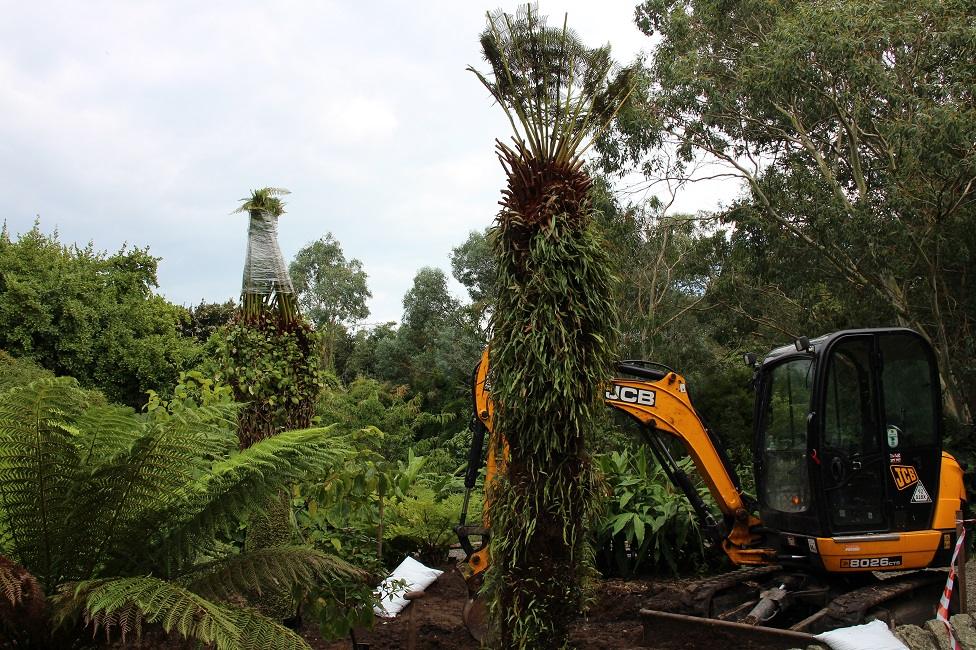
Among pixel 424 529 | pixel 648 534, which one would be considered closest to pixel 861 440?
pixel 648 534

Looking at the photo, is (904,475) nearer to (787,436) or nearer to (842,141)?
(787,436)

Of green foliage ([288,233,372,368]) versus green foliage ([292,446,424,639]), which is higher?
green foliage ([288,233,372,368])

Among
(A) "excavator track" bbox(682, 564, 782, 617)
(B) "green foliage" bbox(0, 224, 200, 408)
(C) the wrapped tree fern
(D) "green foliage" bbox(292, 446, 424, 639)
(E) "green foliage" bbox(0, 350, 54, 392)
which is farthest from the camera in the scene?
(B) "green foliage" bbox(0, 224, 200, 408)

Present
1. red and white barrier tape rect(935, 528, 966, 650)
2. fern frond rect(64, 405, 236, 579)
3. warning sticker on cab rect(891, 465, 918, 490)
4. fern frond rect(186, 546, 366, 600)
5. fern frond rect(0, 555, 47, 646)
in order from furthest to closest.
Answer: warning sticker on cab rect(891, 465, 918, 490) → red and white barrier tape rect(935, 528, 966, 650) → fern frond rect(186, 546, 366, 600) → fern frond rect(64, 405, 236, 579) → fern frond rect(0, 555, 47, 646)

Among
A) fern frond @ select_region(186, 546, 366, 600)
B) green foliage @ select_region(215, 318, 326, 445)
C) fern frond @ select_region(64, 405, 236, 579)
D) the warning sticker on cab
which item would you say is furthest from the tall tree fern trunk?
the warning sticker on cab

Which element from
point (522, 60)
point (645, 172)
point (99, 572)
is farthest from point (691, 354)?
point (99, 572)

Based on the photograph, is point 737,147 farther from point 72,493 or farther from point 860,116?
point 72,493

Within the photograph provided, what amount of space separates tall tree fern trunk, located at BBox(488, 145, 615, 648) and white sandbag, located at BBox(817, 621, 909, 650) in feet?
5.54

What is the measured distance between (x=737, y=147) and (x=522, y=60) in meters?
13.9

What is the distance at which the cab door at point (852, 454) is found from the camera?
5906 mm

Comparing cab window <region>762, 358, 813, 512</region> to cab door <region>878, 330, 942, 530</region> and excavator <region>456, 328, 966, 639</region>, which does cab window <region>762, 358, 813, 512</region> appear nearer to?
excavator <region>456, 328, 966, 639</region>

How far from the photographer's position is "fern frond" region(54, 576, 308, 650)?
2676 mm

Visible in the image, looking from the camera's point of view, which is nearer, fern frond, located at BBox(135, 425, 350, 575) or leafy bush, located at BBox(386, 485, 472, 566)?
fern frond, located at BBox(135, 425, 350, 575)

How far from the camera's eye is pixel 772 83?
47.1 feet
